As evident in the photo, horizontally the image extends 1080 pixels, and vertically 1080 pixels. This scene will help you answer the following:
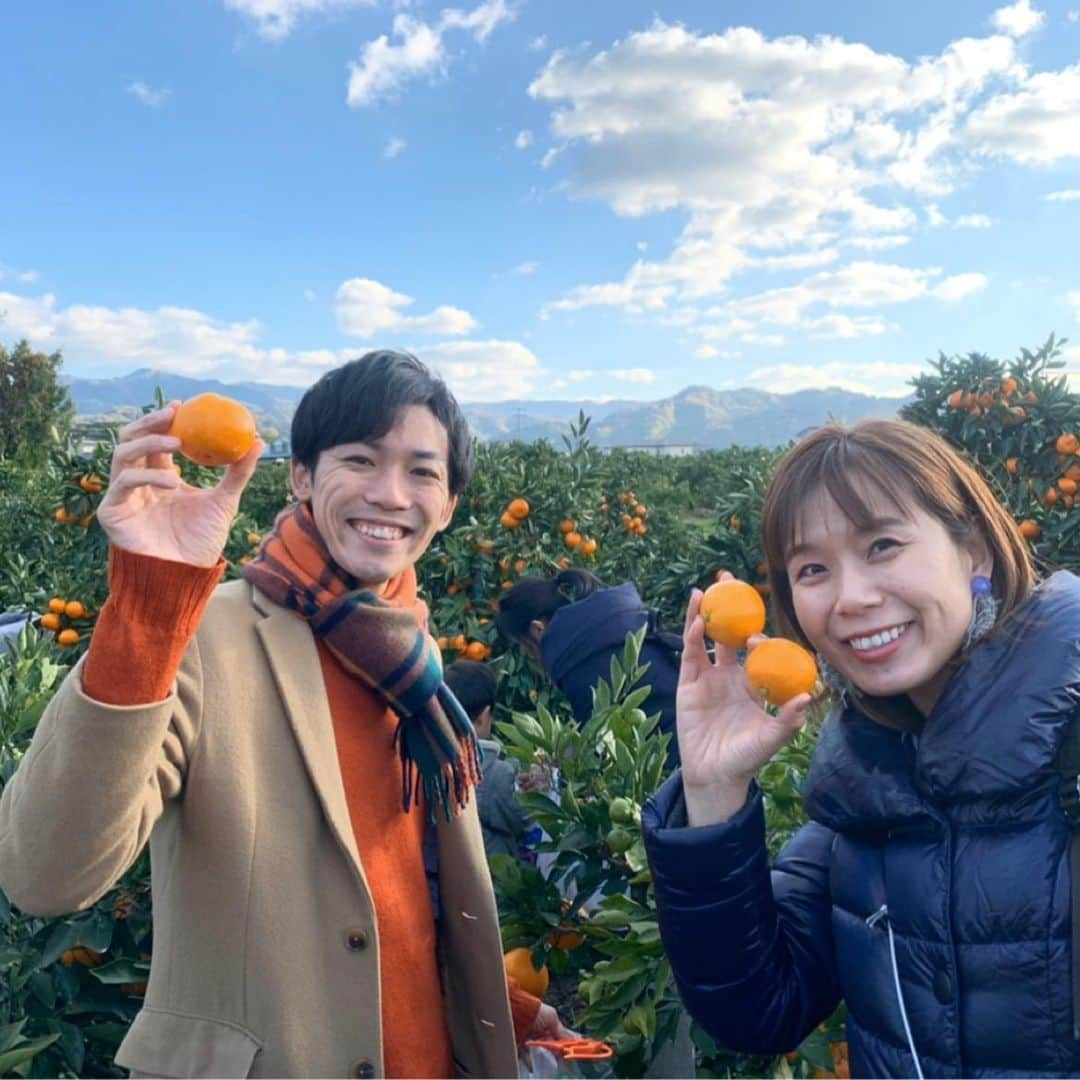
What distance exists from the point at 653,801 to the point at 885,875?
31 centimetres

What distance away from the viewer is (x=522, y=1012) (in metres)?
1.51

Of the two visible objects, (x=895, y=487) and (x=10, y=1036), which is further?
(x=10, y=1036)

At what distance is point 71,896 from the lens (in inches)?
38.9

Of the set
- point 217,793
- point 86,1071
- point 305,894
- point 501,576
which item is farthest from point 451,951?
point 501,576

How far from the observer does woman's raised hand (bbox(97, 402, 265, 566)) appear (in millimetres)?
977

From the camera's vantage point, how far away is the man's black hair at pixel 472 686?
3.25 meters

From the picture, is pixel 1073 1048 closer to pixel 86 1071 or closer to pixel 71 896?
pixel 71 896

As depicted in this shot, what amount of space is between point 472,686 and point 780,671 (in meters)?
2.21

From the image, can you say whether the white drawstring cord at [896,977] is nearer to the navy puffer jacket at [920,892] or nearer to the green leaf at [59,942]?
the navy puffer jacket at [920,892]

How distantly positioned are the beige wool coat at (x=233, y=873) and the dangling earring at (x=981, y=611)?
820mm

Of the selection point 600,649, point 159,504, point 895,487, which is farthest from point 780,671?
point 600,649

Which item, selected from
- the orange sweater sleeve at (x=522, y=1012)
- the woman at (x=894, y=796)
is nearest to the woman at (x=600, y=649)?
the orange sweater sleeve at (x=522, y=1012)

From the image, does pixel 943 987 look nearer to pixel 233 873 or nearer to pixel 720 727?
pixel 720 727

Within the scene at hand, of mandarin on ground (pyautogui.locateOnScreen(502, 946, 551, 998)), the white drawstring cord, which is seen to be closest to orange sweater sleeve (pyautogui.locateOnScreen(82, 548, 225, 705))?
the white drawstring cord
